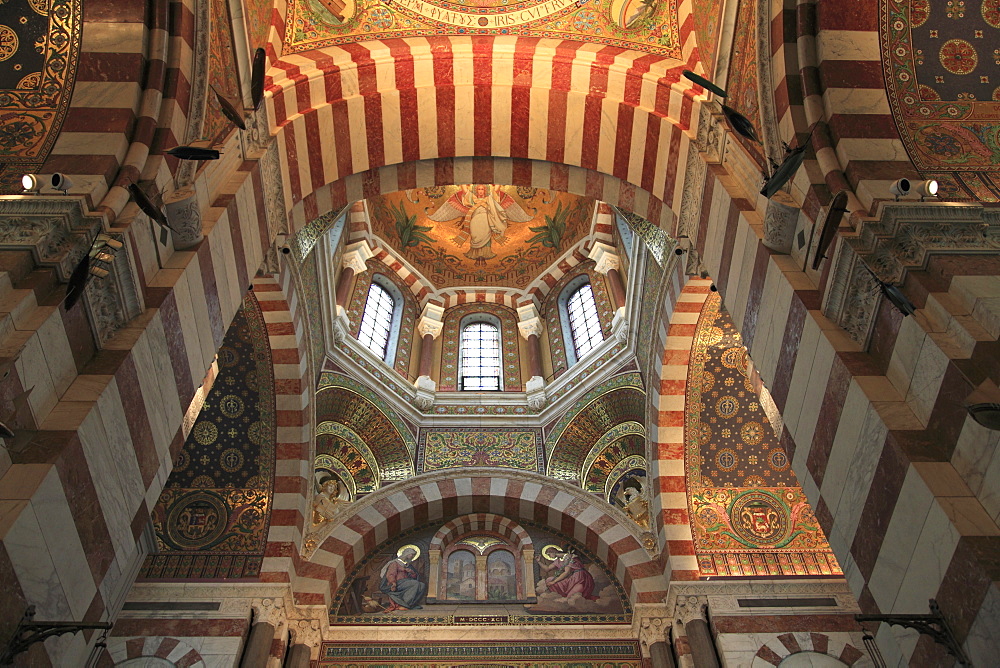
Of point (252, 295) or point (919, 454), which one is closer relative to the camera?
point (919, 454)

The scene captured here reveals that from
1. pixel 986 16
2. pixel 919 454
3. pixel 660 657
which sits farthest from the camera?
pixel 660 657

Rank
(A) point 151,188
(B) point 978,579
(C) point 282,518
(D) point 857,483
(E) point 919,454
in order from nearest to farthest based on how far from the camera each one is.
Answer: (B) point 978,579 < (E) point 919,454 < (D) point 857,483 < (A) point 151,188 < (C) point 282,518

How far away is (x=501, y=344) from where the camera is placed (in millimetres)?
14125

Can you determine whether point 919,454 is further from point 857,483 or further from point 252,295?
point 252,295

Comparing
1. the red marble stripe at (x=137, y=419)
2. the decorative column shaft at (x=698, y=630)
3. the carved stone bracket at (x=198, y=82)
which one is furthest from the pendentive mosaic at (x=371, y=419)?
the red marble stripe at (x=137, y=419)

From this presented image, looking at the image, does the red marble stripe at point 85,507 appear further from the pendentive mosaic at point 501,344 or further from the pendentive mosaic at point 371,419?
the pendentive mosaic at point 501,344

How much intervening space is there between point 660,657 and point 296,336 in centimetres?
571

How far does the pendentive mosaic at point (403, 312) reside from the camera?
12.9 meters

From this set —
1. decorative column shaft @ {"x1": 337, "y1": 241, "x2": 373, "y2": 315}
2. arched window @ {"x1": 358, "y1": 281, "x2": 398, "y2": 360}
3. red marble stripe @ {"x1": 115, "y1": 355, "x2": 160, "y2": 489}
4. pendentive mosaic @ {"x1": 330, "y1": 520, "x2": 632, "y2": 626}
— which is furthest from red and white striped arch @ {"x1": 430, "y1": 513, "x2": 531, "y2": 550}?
red marble stripe @ {"x1": 115, "y1": 355, "x2": 160, "y2": 489}

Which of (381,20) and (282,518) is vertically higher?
(381,20)

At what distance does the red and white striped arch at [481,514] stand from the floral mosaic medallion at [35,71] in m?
5.65

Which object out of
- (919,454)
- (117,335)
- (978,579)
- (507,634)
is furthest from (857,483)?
(507,634)

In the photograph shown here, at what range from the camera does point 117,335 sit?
490 centimetres

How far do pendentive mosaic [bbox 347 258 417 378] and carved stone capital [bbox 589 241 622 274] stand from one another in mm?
3430
